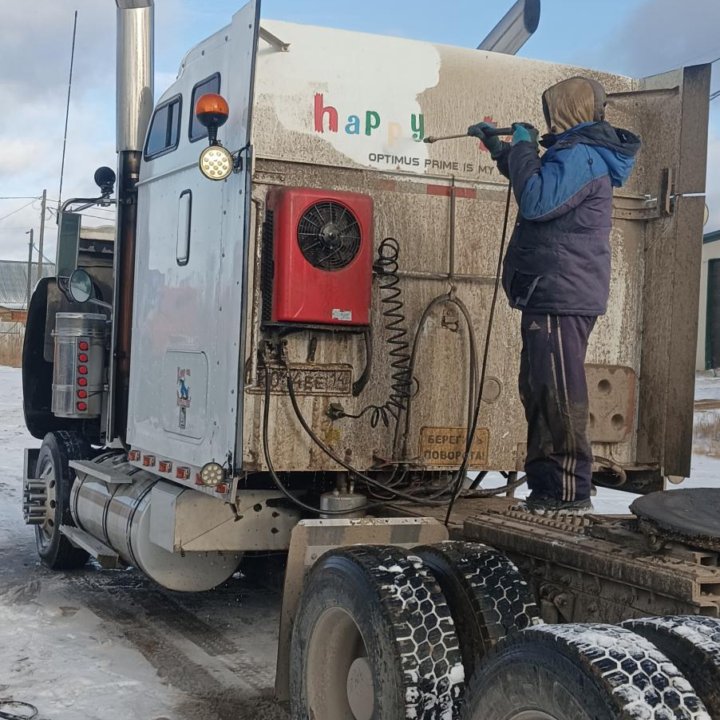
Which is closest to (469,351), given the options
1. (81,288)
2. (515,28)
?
(515,28)

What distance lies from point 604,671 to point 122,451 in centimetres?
512

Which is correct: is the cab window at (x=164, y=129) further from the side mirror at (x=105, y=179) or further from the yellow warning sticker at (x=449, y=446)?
the yellow warning sticker at (x=449, y=446)

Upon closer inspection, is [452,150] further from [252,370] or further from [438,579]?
[438,579]

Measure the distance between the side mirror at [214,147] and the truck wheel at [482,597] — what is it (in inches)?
84.2

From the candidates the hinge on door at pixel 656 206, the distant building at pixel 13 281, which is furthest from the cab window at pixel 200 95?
the distant building at pixel 13 281

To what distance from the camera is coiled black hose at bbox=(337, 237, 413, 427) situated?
16.7ft

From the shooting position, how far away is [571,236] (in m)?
3.99

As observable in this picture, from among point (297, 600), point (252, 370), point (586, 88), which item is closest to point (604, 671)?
A: point (297, 600)

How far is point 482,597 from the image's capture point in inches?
136

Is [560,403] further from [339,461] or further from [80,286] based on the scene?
[80,286]

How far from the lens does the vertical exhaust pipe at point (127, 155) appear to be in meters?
6.59

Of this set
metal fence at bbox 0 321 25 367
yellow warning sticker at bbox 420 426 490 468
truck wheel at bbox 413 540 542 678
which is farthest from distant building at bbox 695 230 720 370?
truck wheel at bbox 413 540 542 678

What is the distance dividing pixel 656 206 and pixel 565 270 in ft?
5.81

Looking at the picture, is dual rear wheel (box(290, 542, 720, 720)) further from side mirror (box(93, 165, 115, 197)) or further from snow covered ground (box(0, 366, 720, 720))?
side mirror (box(93, 165, 115, 197))
